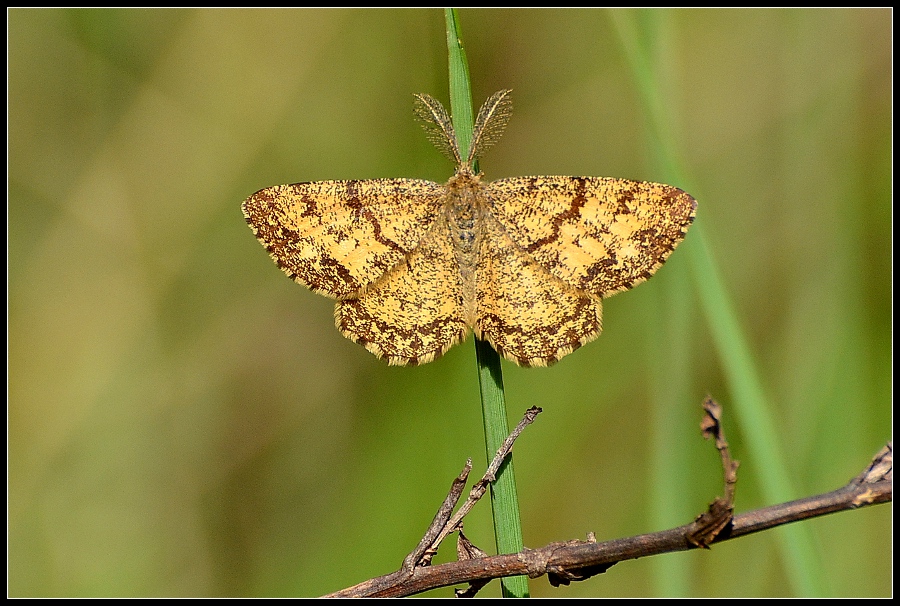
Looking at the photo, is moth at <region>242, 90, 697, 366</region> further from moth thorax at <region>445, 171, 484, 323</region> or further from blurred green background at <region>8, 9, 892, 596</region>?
blurred green background at <region>8, 9, 892, 596</region>

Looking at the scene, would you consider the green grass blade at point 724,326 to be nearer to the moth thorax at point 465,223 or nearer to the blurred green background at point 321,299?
the moth thorax at point 465,223

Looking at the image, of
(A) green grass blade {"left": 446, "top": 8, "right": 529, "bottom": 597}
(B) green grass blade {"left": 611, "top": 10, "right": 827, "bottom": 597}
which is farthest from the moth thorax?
(B) green grass blade {"left": 611, "top": 10, "right": 827, "bottom": 597}

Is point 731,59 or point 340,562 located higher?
point 731,59

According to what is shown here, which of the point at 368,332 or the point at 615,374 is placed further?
the point at 615,374

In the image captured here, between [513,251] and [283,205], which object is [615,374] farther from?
[283,205]

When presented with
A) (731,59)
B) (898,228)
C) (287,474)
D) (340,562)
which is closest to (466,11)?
(731,59)

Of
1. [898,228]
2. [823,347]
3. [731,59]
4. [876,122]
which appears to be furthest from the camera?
[731,59]
